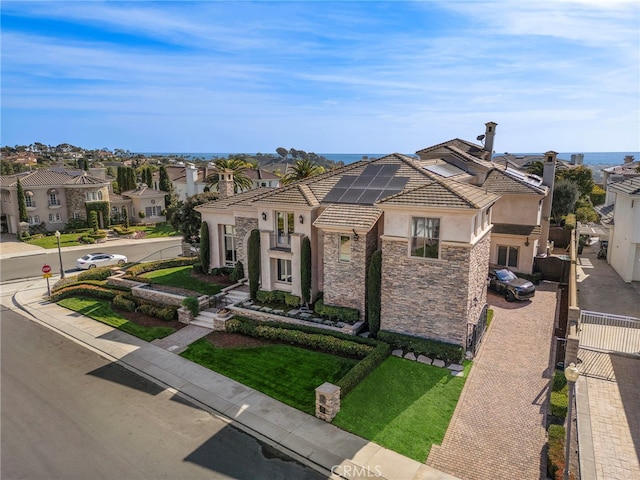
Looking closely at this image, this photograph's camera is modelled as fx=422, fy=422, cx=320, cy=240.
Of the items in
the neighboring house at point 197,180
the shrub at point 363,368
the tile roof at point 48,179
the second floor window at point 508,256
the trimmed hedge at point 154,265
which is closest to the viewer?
the shrub at point 363,368

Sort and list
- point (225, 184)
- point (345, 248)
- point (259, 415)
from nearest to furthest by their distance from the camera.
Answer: point (259, 415), point (345, 248), point (225, 184)

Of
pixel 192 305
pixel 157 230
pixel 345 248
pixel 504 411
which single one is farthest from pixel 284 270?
pixel 157 230

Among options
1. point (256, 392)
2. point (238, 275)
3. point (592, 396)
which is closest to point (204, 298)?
point (238, 275)

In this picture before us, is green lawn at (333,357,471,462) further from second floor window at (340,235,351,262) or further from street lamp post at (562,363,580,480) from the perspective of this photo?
second floor window at (340,235,351,262)

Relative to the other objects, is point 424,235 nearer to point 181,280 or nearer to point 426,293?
point 426,293

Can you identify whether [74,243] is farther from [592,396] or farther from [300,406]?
[592,396]

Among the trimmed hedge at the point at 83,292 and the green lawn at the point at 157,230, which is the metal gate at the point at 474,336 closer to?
the trimmed hedge at the point at 83,292

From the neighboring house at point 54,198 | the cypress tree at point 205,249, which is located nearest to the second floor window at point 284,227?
the cypress tree at point 205,249
